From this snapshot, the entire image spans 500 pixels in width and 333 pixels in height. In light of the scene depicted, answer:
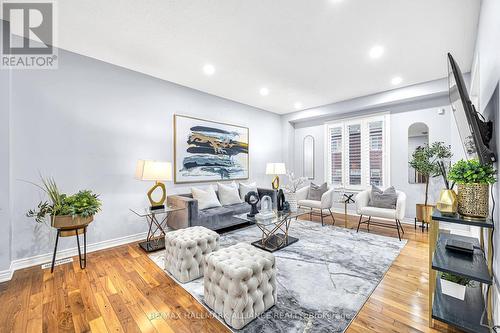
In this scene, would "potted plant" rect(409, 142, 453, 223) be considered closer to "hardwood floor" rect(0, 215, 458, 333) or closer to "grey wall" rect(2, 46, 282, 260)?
"hardwood floor" rect(0, 215, 458, 333)

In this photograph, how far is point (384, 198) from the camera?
12.8 ft

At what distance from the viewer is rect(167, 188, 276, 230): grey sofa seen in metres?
3.28

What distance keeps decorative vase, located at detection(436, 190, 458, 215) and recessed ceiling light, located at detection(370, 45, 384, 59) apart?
2.09m

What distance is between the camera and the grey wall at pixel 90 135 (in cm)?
258

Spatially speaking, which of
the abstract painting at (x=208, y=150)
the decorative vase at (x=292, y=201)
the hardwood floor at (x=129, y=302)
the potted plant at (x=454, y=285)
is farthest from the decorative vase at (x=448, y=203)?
the abstract painting at (x=208, y=150)

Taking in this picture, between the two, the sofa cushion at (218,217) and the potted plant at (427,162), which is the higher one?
the potted plant at (427,162)

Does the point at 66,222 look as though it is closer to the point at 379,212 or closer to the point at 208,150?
the point at 208,150

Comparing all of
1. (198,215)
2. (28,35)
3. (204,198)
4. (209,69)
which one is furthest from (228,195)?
(28,35)

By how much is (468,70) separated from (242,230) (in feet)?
15.0

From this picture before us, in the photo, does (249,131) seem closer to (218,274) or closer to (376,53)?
(376,53)

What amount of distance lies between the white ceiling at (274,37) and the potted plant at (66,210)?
1.92 m

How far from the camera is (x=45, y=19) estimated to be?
2.29 m

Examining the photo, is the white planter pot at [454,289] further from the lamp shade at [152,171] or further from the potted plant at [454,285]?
the lamp shade at [152,171]

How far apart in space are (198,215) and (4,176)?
2.25 metres
